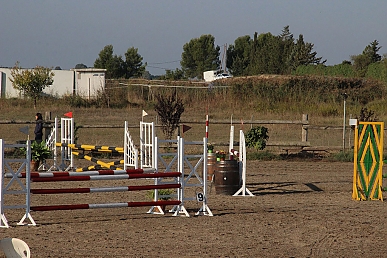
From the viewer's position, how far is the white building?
165 ft

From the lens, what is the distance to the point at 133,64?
76.0m

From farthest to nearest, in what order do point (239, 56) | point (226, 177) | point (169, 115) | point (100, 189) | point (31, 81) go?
point (239, 56), point (31, 81), point (169, 115), point (226, 177), point (100, 189)

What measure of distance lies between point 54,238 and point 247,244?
8.37ft

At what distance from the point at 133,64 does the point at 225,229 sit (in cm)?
6675

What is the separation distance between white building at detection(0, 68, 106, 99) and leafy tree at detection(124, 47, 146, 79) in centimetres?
2302

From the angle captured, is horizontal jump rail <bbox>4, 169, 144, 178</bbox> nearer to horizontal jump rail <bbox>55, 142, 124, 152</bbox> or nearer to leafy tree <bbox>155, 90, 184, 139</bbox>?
horizontal jump rail <bbox>55, 142, 124, 152</bbox>

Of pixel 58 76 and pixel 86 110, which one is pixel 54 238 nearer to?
pixel 86 110

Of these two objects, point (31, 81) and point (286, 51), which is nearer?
point (31, 81)

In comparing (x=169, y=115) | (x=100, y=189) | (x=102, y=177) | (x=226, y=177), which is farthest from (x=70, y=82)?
→ (x=100, y=189)

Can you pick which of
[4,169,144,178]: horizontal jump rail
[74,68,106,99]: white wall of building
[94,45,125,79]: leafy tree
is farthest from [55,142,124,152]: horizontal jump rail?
[94,45,125,79]: leafy tree

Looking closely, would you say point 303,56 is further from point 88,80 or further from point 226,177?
point 226,177

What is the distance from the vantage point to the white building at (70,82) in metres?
50.3

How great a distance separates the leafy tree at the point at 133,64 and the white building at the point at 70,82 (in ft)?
75.5

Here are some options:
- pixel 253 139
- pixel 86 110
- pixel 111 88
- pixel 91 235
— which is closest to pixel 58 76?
pixel 111 88
